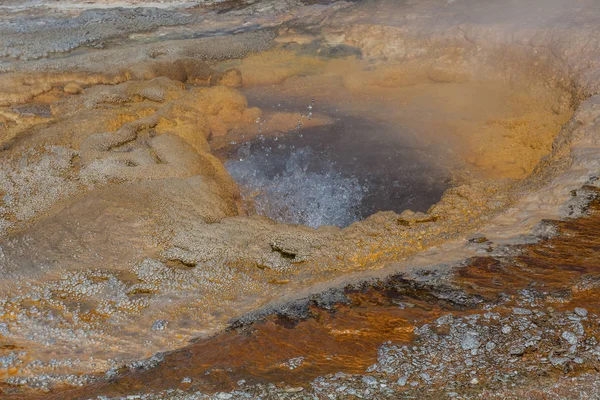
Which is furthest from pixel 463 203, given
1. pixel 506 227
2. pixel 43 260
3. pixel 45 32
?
pixel 45 32

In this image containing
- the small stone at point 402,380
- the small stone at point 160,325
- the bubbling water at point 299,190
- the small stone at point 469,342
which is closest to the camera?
the small stone at point 402,380

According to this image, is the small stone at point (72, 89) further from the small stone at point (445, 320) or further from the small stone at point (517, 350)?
the small stone at point (517, 350)

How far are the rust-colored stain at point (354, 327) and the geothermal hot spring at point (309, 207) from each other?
0.01 metres

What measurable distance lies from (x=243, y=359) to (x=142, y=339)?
0.50 metres

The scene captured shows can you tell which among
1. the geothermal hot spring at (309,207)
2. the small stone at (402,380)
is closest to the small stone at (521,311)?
the geothermal hot spring at (309,207)

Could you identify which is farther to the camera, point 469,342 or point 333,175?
point 333,175

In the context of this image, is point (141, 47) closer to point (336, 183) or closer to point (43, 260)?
point (336, 183)

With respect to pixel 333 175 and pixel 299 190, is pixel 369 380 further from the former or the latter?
pixel 333 175

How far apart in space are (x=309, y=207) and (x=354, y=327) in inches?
67.6

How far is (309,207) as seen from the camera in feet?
12.5

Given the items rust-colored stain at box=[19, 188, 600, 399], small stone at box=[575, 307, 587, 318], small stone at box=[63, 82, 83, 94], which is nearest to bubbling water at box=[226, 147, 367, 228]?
rust-colored stain at box=[19, 188, 600, 399]

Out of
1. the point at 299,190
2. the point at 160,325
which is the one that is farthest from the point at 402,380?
the point at 299,190

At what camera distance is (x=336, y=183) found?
13.0ft

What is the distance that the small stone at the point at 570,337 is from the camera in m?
1.82
